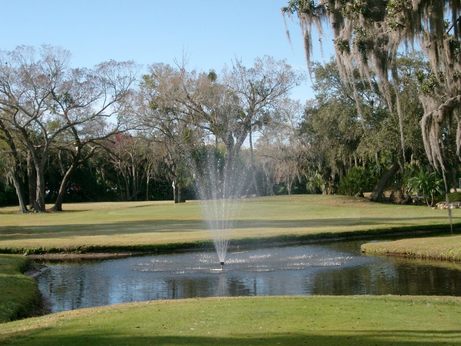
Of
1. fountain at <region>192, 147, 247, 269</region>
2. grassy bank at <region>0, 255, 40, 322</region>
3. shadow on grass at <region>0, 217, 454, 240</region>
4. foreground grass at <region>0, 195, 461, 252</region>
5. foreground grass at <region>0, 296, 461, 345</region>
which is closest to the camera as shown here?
foreground grass at <region>0, 296, 461, 345</region>

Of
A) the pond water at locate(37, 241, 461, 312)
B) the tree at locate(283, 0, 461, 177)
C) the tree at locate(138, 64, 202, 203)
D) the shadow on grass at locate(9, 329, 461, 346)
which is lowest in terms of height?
the pond water at locate(37, 241, 461, 312)

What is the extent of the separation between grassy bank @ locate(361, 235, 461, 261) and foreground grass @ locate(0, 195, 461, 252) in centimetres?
564

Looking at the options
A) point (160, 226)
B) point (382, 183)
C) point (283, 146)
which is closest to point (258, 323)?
point (160, 226)

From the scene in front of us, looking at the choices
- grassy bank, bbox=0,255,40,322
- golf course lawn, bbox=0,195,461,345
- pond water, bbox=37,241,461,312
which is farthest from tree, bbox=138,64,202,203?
grassy bank, bbox=0,255,40,322

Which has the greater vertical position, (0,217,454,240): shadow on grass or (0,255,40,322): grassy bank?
(0,217,454,240): shadow on grass

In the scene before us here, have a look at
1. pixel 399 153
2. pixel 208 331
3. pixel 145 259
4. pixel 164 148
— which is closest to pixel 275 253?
pixel 145 259

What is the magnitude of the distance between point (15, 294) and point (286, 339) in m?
8.23

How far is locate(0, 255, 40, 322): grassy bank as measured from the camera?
12641mm

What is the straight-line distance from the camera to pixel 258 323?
30.9 feet

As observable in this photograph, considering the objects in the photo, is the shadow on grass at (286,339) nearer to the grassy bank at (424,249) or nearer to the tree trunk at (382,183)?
the grassy bank at (424,249)

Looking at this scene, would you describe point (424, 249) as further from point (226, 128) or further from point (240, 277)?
point (226, 128)

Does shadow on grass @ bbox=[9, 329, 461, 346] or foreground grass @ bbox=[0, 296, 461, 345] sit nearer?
shadow on grass @ bbox=[9, 329, 461, 346]

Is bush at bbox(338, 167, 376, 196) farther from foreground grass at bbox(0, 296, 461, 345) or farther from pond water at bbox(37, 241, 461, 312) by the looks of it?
foreground grass at bbox(0, 296, 461, 345)

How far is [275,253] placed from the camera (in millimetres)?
23156
